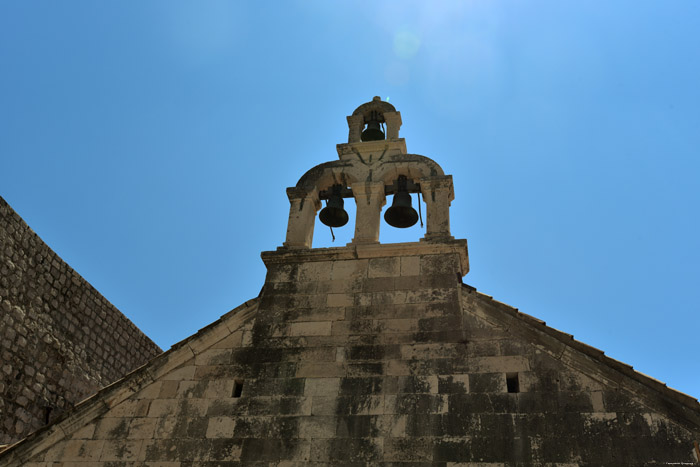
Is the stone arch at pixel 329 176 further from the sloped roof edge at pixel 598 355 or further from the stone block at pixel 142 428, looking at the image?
the stone block at pixel 142 428

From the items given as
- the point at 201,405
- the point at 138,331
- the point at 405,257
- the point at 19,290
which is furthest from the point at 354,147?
the point at 138,331

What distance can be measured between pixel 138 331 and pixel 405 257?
21.9ft

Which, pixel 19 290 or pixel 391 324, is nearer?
pixel 391 324

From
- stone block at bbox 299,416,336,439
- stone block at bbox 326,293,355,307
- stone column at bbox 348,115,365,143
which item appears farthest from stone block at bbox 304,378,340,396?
stone column at bbox 348,115,365,143

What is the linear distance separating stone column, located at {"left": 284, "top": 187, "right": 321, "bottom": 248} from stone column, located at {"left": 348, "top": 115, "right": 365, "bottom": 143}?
1.13m

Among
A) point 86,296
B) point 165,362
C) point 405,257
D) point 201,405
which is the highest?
point 86,296

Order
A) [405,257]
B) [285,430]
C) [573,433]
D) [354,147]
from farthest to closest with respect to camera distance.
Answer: [354,147] → [405,257] → [285,430] → [573,433]

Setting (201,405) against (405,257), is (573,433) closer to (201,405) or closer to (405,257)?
(405,257)

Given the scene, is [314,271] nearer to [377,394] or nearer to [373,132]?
[377,394]

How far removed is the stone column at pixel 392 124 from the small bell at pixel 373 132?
0.23m

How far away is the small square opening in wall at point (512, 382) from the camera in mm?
5447

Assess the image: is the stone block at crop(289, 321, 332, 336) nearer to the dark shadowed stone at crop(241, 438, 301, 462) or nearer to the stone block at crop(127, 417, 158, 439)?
the dark shadowed stone at crop(241, 438, 301, 462)

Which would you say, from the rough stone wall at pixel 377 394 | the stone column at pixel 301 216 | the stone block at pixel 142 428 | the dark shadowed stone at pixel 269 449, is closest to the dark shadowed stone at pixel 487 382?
the rough stone wall at pixel 377 394

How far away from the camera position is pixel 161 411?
235 inches
